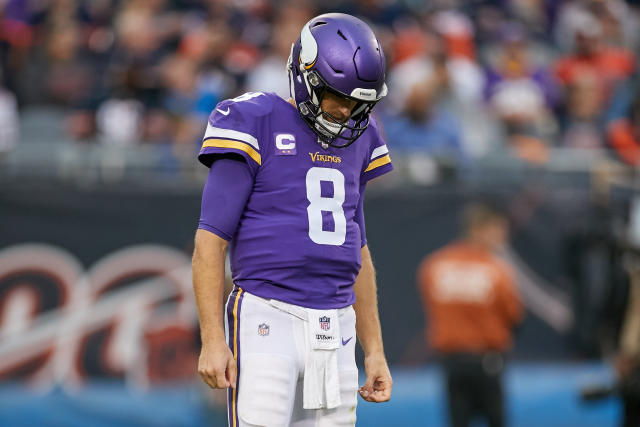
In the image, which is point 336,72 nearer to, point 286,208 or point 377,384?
point 286,208

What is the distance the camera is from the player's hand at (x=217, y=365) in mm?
2932

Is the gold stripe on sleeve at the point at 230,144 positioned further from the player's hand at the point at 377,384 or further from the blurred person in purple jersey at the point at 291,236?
the player's hand at the point at 377,384

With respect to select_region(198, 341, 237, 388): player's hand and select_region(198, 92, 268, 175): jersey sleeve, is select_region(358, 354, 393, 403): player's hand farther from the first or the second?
select_region(198, 92, 268, 175): jersey sleeve

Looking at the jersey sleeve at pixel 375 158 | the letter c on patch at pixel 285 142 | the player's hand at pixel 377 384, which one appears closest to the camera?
the letter c on patch at pixel 285 142

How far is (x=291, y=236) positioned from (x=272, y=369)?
0.44 m

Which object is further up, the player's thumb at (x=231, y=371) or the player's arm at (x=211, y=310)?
the player's arm at (x=211, y=310)

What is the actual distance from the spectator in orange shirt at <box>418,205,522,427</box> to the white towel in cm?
419

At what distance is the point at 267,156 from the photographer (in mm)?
3133

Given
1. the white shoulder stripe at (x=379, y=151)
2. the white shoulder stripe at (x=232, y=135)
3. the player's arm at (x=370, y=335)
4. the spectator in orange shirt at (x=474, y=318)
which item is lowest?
the spectator in orange shirt at (x=474, y=318)

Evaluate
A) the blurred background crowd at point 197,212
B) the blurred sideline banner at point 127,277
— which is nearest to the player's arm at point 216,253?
the blurred background crowd at point 197,212

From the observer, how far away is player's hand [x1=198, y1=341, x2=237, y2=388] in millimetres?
2932

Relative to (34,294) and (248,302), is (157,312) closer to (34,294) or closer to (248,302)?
(34,294)

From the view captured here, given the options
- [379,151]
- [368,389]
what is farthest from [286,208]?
[368,389]

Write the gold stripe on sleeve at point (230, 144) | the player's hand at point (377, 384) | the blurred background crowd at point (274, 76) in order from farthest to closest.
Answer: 1. the blurred background crowd at point (274, 76)
2. the player's hand at point (377, 384)
3. the gold stripe on sleeve at point (230, 144)
